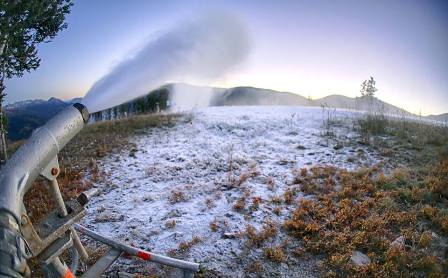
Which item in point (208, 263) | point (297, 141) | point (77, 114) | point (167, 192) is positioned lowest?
point (208, 263)

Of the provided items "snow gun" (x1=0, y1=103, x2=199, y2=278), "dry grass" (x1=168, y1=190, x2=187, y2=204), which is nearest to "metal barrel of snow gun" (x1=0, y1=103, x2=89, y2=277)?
"snow gun" (x1=0, y1=103, x2=199, y2=278)

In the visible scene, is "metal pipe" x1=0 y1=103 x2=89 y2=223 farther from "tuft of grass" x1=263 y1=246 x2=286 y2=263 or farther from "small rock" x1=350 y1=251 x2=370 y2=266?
"small rock" x1=350 y1=251 x2=370 y2=266

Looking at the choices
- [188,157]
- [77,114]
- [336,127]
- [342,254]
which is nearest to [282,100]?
[336,127]

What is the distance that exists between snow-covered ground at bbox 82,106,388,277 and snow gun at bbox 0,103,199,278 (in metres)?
3.00

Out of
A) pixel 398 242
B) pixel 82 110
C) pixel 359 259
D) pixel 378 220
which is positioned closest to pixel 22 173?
pixel 82 110

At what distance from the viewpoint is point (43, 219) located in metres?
4.03

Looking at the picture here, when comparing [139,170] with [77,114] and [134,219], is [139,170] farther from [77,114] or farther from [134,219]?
[77,114]

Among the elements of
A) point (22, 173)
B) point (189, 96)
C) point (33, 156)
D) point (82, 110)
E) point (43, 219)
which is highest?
point (189, 96)

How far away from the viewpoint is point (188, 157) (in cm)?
1254

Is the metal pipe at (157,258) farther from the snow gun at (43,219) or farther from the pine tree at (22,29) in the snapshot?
the pine tree at (22,29)

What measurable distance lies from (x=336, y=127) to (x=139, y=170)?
964 cm

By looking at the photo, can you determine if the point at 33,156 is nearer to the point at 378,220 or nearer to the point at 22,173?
the point at 22,173

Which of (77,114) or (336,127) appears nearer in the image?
(77,114)

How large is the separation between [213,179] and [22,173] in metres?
7.61
